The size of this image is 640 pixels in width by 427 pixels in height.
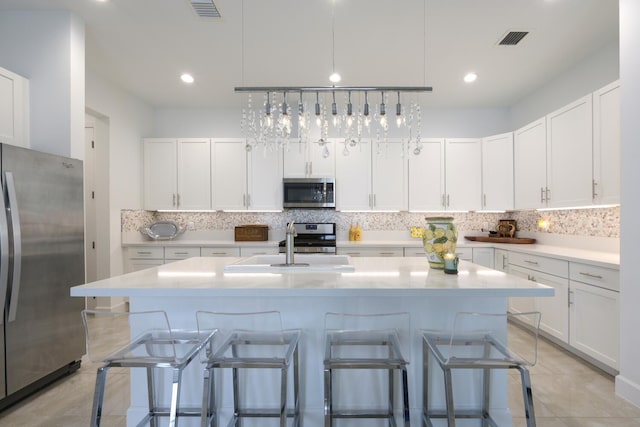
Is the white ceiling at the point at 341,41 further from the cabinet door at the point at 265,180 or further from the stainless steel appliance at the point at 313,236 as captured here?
the stainless steel appliance at the point at 313,236

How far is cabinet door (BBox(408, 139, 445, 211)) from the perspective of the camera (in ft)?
15.6

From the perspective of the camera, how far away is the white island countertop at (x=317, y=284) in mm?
1651

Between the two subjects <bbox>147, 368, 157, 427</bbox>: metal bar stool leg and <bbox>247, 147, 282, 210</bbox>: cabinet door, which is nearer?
<bbox>147, 368, 157, 427</bbox>: metal bar stool leg

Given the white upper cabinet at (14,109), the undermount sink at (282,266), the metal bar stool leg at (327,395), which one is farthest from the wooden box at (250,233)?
the metal bar stool leg at (327,395)

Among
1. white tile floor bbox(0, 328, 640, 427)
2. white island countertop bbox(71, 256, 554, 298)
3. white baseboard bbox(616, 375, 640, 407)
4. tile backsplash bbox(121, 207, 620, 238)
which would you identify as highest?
tile backsplash bbox(121, 207, 620, 238)

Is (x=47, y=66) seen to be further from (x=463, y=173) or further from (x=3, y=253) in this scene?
(x=463, y=173)

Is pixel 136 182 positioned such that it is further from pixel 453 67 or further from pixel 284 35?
pixel 453 67

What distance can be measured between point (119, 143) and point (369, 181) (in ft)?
10.5

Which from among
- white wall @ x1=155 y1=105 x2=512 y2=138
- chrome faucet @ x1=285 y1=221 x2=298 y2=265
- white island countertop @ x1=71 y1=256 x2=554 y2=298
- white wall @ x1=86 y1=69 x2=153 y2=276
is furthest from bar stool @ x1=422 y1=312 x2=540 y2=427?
white wall @ x1=86 y1=69 x2=153 y2=276

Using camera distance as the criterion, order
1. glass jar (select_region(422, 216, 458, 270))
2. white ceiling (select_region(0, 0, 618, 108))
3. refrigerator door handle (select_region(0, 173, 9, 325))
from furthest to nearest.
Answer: white ceiling (select_region(0, 0, 618, 108)) → refrigerator door handle (select_region(0, 173, 9, 325)) → glass jar (select_region(422, 216, 458, 270))

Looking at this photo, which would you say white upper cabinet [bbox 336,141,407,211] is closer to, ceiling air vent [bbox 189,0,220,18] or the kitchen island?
ceiling air vent [bbox 189,0,220,18]

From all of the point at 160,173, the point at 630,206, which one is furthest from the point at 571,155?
the point at 160,173

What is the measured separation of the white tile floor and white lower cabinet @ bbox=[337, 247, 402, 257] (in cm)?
190

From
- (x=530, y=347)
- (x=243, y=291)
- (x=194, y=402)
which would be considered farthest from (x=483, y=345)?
(x=530, y=347)
